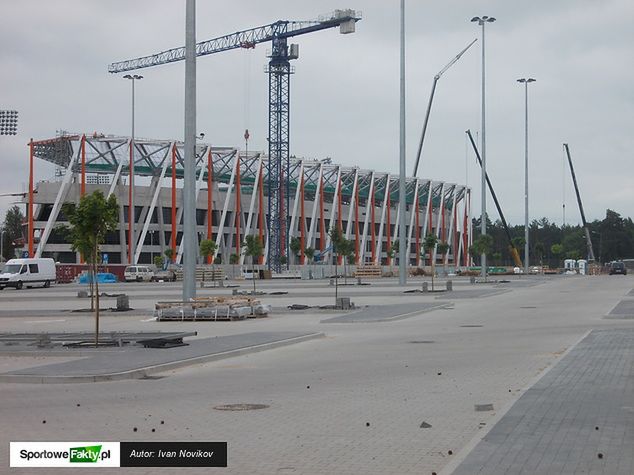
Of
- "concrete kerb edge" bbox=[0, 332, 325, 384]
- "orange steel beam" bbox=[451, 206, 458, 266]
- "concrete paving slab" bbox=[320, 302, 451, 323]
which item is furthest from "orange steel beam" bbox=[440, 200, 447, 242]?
"concrete kerb edge" bbox=[0, 332, 325, 384]

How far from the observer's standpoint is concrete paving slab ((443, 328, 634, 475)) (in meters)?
7.42

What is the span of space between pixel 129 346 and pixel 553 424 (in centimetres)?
1213

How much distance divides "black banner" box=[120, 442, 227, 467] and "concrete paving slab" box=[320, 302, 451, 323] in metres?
18.2

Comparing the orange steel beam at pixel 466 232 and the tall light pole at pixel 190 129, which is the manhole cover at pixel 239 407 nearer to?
the tall light pole at pixel 190 129

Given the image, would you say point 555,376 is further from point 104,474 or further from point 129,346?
point 129,346

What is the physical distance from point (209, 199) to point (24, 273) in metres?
34.7

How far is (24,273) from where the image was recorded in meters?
64.6

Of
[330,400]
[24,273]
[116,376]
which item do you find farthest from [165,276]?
[330,400]

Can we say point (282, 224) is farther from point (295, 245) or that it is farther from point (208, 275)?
point (208, 275)

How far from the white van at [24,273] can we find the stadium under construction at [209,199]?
22.9m

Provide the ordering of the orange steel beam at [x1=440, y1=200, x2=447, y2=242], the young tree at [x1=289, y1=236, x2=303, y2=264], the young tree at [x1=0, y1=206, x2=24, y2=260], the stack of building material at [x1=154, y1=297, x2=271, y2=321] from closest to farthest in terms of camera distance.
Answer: the stack of building material at [x1=154, y1=297, x2=271, y2=321]
the young tree at [x1=289, y1=236, x2=303, y2=264]
the orange steel beam at [x1=440, y1=200, x2=447, y2=242]
the young tree at [x1=0, y1=206, x2=24, y2=260]

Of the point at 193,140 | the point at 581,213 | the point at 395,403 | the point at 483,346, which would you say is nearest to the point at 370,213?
the point at 581,213

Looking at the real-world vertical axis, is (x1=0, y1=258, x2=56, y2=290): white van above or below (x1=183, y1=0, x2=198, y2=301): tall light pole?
below

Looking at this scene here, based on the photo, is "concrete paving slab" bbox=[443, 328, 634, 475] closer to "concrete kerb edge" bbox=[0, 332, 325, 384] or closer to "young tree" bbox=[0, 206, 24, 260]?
"concrete kerb edge" bbox=[0, 332, 325, 384]
